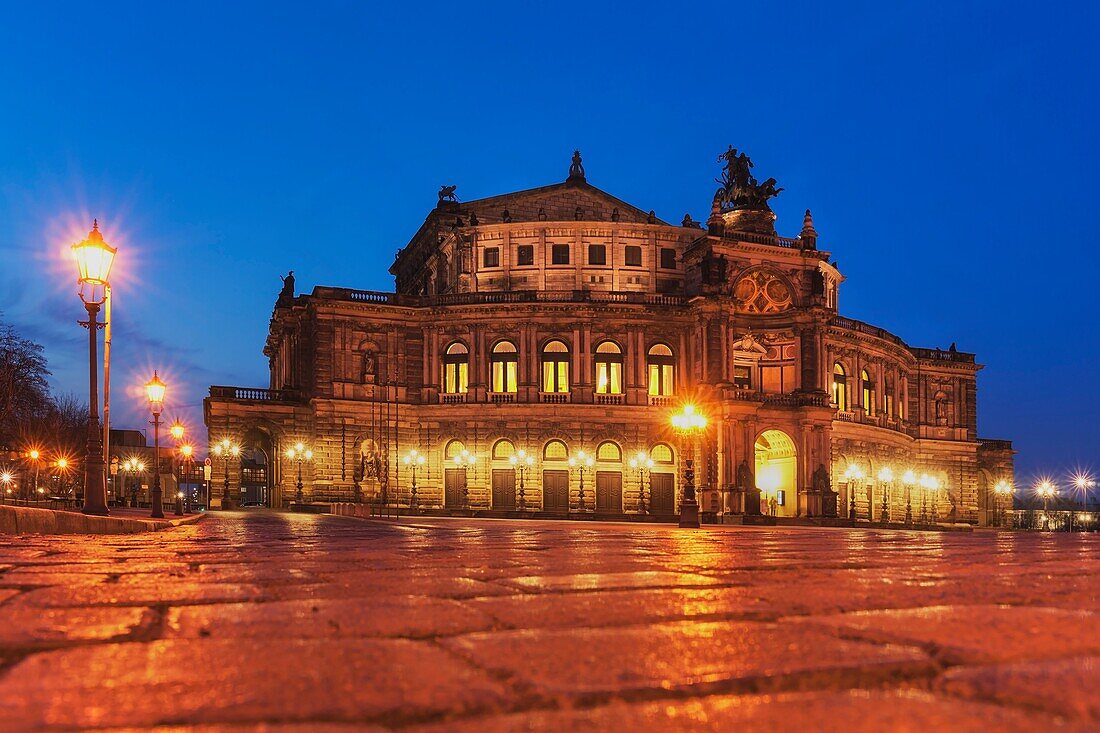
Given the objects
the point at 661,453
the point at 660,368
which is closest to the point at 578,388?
the point at 660,368

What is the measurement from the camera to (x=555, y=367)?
5494cm

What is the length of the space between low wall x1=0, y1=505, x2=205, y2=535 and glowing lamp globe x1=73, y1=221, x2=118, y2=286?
3972 millimetres

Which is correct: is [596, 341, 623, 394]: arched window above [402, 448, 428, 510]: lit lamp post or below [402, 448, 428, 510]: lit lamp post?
above

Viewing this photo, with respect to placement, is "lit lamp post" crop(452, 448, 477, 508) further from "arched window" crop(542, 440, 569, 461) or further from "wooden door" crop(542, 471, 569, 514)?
"wooden door" crop(542, 471, 569, 514)

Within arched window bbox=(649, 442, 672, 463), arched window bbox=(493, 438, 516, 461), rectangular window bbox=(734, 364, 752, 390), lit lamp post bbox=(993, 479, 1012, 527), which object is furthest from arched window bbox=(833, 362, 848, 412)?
lit lamp post bbox=(993, 479, 1012, 527)

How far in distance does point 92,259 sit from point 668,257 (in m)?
45.1

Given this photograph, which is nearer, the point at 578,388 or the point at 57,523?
the point at 57,523

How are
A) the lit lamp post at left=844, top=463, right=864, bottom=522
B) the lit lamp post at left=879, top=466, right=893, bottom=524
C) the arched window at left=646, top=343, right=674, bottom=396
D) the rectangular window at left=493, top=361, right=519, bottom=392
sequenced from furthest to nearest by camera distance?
the lit lamp post at left=879, top=466, right=893, bottom=524, the lit lamp post at left=844, top=463, right=864, bottom=522, the arched window at left=646, top=343, right=674, bottom=396, the rectangular window at left=493, top=361, right=519, bottom=392

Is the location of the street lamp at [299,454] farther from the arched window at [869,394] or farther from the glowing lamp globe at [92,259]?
the glowing lamp globe at [92,259]

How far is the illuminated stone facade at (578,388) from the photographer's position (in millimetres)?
52938

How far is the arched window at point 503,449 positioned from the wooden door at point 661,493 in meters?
7.45

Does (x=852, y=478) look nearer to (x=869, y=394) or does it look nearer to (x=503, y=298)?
(x=869, y=394)

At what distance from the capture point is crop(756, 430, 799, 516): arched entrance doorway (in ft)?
179

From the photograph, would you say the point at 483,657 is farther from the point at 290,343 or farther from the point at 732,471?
the point at 290,343
